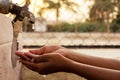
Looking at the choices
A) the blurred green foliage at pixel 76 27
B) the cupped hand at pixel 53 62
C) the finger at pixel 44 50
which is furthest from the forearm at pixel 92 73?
the blurred green foliage at pixel 76 27

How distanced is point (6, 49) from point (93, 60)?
0.25 meters

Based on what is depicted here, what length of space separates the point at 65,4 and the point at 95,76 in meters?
1.10

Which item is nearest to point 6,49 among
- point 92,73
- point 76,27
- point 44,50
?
point 44,50

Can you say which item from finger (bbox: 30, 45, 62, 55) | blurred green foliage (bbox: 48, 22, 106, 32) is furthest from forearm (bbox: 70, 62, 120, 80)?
blurred green foliage (bbox: 48, 22, 106, 32)

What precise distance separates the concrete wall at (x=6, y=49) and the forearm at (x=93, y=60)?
15cm

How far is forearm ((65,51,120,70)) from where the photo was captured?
0.93 m

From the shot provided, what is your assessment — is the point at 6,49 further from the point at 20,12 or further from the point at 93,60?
the point at 93,60

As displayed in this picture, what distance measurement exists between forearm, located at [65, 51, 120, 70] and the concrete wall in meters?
0.15

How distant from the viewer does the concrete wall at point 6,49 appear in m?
0.79

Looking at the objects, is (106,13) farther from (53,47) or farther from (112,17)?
(53,47)

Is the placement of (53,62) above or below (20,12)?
below

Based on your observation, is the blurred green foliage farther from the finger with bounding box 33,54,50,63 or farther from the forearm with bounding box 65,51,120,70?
the finger with bounding box 33,54,50,63

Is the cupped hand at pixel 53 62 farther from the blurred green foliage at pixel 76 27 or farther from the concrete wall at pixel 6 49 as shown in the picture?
the blurred green foliage at pixel 76 27

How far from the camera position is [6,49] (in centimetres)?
86
